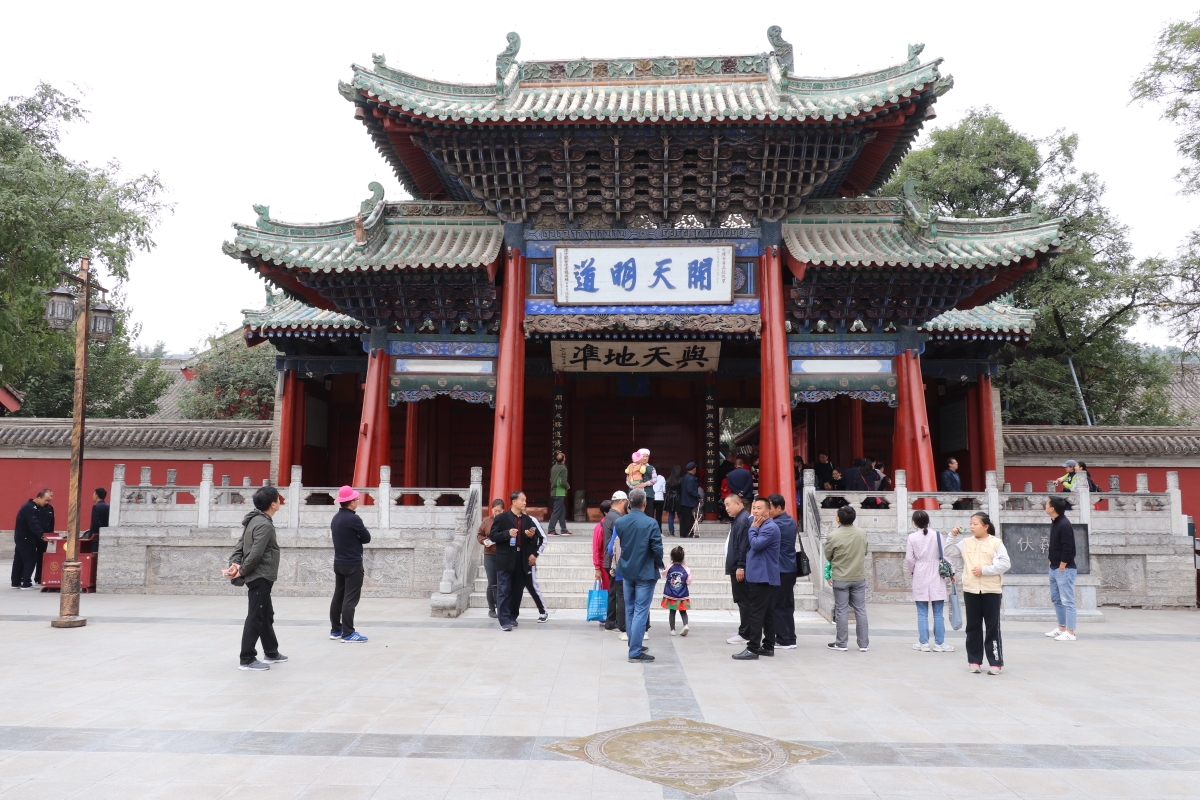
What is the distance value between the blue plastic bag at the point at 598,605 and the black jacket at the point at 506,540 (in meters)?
1.00

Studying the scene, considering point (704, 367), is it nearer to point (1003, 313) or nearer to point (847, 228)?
point (847, 228)

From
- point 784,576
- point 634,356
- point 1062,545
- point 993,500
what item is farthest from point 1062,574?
point 634,356

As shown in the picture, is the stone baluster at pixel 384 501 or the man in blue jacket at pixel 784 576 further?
the stone baluster at pixel 384 501

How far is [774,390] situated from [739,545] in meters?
5.40

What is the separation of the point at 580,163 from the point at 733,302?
3.40 meters

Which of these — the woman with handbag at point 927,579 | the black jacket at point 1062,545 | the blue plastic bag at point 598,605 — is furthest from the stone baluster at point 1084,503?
the blue plastic bag at point 598,605

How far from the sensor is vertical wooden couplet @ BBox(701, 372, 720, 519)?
17.3m

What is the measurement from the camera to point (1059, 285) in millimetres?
22031

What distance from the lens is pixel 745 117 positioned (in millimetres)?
12734

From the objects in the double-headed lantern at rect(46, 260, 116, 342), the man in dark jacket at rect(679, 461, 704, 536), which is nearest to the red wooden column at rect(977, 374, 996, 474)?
the man in dark jacket at rect(679, 461, 704, 536)

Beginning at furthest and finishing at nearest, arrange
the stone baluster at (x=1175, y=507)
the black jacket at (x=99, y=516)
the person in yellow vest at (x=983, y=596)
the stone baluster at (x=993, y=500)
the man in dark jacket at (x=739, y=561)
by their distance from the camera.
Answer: the black jacket at (x=99, y=516) → the stone baluster at (x=1175, y=507) → the stone baluster at (x=993, y=500) → the man in dark jacket at (x=739, y=561) → the person in yellow vest at (x=983, y=596)

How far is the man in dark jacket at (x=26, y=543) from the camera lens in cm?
1370

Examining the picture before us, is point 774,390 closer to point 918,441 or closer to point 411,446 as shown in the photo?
point 918,441

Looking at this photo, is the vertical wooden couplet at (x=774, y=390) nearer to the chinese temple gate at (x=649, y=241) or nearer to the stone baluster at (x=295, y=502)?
the chinese temple gate at (x=649, y=241)
